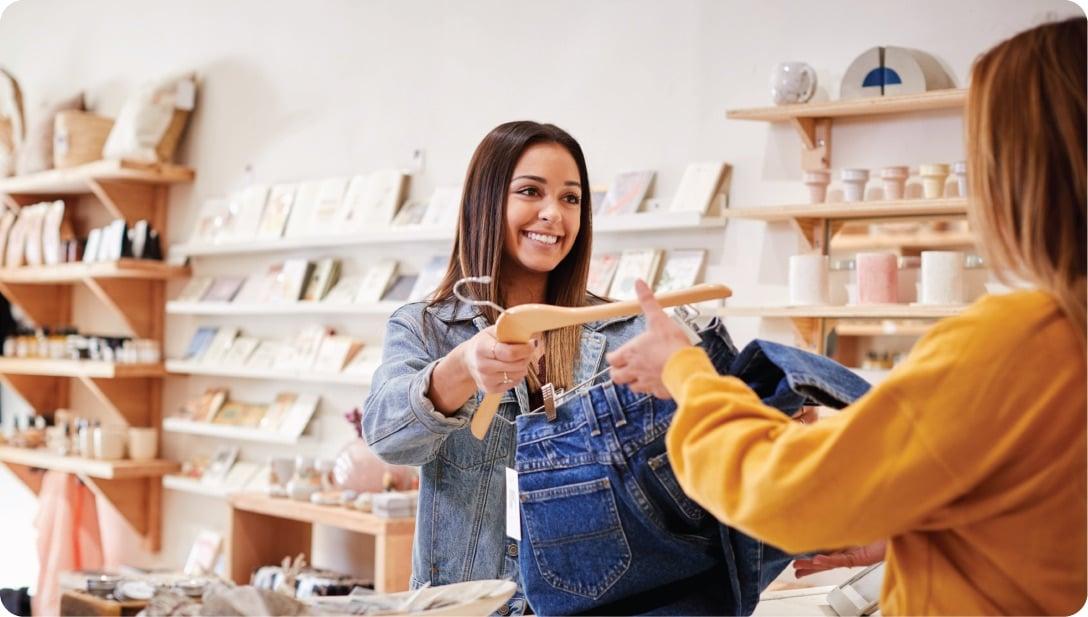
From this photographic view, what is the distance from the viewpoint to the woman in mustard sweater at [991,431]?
1.13 metres

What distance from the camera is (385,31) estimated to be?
487 centimetres

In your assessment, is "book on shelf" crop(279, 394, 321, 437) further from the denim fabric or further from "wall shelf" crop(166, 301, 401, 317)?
the denim fabric

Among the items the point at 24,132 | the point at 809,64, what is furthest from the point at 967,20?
the point at 24,132

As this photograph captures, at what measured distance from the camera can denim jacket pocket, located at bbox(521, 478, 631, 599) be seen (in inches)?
64.0

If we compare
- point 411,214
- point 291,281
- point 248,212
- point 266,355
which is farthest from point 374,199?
point 266,355

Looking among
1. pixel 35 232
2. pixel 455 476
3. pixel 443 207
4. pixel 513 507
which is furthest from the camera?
pixel 35 232

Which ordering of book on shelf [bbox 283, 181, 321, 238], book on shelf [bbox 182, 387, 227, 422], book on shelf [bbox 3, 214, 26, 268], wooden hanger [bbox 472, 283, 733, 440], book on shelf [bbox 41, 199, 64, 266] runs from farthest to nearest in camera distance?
book on shelf [bbox 3, 214, 26, 268]
book on shelf [bbox 41, 199, 64, 266]
book on shelf [bbox 182, 387, 227, 422]
book on shelf [bbox 283, 181, 321, 238]
wooden hanger [bbox 472, 283, 733, 440]

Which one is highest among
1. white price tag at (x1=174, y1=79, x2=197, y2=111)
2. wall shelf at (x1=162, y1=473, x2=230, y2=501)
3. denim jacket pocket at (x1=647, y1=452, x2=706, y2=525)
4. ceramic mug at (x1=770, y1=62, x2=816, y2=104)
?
white price tag at (x1=174, y1=79, x2=197, y2=111)

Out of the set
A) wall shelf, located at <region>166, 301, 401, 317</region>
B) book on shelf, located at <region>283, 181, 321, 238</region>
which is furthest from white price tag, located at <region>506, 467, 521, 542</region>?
book on shelf, located at <region>283, 181, 321, 238</region>

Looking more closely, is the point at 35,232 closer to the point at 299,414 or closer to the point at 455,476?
the point at 299,414

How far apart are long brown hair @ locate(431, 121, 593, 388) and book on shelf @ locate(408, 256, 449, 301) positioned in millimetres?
2146

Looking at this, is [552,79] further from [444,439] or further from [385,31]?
[444,439]

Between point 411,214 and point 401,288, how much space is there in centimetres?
29

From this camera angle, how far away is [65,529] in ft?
19.7
